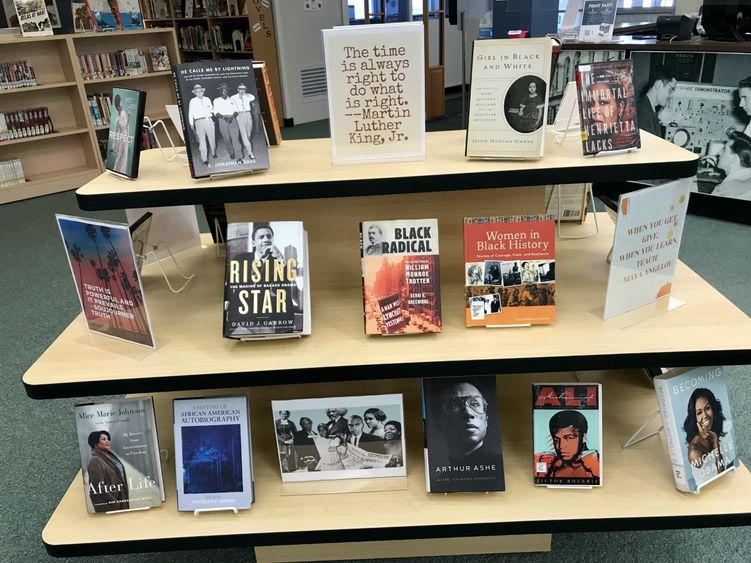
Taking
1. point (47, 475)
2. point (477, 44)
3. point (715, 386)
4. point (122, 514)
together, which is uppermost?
point (477, 44)

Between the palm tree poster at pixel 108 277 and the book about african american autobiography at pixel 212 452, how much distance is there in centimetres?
22

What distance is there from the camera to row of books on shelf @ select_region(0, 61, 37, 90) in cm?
539

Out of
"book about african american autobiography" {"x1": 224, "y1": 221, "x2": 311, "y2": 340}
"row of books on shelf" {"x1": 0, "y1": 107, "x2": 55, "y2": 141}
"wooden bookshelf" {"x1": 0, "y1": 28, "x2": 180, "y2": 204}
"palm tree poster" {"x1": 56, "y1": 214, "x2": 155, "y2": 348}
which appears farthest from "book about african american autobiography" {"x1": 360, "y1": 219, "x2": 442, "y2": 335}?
"row of books on shelf" {"x1": 0, "y1": 107, "x2": 55, "y2": 141}

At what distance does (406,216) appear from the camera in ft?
5.65

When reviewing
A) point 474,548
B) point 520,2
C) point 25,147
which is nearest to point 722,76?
point 520,2

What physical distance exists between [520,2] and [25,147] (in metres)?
5.26

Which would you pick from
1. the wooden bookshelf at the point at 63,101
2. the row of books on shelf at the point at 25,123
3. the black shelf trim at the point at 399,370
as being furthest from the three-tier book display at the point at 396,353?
the row of books on shelf at the point at 25,123

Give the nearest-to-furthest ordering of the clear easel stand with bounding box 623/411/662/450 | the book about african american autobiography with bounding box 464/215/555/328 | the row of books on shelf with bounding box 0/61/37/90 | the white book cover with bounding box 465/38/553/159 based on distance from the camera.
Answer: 1. the white book cover with bounding box 465/38/553/159
2. the book about african american autobiography with bounding box 464/215/555/328
3. the clear easel stand with bounding box 623/411/662/450
4. the row of books on shelf with bounding box 0/61/37/90

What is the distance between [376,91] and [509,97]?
1.01 feet

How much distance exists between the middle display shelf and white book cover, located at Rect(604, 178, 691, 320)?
0.07 meters

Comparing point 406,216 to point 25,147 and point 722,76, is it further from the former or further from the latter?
point 25,147

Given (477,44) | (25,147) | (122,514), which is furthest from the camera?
(25,147)

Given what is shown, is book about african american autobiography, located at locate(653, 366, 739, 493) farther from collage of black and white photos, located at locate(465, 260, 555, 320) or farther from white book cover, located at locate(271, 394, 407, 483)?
white book cover, located at locate(271, 394, 407, 483)

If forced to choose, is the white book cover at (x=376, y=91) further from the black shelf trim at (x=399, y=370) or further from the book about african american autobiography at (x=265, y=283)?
the black shelf trim at (x=399, y=370)
